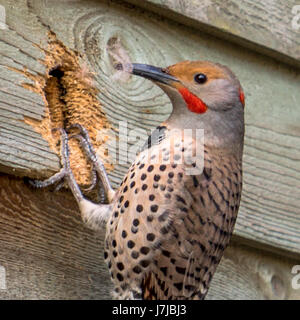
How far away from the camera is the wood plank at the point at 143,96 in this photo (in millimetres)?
2590

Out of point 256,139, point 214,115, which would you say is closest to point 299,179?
point 256,139

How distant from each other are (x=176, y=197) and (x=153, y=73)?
403mm

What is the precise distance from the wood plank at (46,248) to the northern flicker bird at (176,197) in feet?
0.29

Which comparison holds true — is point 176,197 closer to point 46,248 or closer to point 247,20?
point 46,248

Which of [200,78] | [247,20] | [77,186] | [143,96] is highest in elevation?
[247,20]

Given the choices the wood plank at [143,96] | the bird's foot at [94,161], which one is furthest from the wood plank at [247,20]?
the bird's foot at [94,161]

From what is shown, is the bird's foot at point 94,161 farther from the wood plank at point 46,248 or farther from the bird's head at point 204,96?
the bird's head at point 204,96

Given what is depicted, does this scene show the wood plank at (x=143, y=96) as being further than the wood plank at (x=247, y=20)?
No

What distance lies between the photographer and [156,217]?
8.49 feet

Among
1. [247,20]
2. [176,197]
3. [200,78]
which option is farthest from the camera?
[247,20]

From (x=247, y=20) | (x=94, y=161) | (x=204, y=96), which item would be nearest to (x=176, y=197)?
(x=94, y=161)

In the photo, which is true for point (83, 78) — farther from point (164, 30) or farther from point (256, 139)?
point (256, 139)

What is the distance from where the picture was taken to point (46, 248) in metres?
2.63

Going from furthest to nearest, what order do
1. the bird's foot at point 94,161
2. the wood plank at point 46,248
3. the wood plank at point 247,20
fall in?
the wood plank at point 247,20 < the bird's foot at point 94,161 < the wood plank at point 46,248
